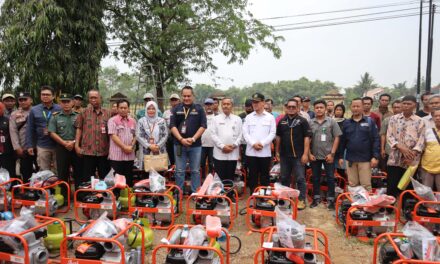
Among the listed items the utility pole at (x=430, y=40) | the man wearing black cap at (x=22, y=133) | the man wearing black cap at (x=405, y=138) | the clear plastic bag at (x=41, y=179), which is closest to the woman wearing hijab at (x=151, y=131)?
the clear plastic bag at (x=41, y=179)

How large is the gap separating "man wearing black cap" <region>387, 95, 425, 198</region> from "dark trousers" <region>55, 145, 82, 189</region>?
19.2 feet

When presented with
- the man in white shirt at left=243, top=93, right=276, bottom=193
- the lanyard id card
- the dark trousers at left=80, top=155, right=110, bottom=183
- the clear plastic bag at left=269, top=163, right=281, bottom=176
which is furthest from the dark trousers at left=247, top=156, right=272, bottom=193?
Answer: the dark trousers at left=80, top=155, right=110, bottom=183

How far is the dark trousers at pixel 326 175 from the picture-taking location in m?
6.13

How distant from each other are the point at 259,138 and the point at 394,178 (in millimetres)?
2532

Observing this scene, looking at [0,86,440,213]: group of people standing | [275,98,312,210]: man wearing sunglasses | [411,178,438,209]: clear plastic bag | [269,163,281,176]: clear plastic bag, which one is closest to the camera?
[411,178,438,209]: clear plastic bag

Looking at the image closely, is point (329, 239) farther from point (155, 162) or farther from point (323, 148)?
point (155, 162)

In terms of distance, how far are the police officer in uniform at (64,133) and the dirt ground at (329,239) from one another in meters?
1.01

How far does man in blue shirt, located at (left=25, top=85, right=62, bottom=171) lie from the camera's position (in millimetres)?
6086

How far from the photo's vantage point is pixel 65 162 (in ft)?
20.5

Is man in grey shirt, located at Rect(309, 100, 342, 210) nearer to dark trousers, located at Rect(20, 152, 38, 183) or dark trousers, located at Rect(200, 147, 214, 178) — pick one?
dark trousers, located at Rect(200, 147, 214, 178)

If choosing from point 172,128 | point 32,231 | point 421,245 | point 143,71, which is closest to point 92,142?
point 172,128

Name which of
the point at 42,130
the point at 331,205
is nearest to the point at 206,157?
the point at 331,205

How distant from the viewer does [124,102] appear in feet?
19.4

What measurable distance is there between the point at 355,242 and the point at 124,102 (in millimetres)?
4470
